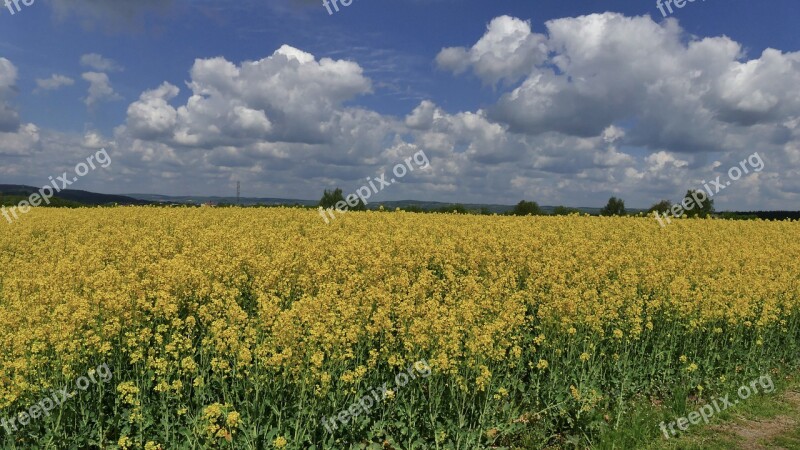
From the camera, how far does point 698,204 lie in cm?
4519

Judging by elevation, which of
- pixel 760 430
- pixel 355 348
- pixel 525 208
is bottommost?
pixel 760 430

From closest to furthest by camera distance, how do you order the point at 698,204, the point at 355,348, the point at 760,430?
the point at 355,348 → the point at 760,430 → the point at 698,204

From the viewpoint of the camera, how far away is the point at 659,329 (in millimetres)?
10984

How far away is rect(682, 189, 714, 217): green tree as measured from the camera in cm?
4384

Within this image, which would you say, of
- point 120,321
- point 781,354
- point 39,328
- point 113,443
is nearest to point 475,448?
point 113,443

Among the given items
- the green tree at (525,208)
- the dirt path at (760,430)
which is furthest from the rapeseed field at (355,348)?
the green tree at (525,208)

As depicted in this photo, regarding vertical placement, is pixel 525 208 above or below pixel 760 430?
above

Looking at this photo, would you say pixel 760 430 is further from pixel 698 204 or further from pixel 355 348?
pixel 698 204

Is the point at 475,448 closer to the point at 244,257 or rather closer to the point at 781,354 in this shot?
the point at 244,257

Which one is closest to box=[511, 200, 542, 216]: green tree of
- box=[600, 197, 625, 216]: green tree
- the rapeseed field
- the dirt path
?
box=[600, 197, 625, 216]: green tree

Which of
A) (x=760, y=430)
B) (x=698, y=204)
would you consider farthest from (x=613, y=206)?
(x=760, y=430)

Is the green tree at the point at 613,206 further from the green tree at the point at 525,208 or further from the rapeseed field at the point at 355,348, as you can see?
the rapeseed field at the point at 355,348

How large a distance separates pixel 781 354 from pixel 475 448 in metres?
9.36

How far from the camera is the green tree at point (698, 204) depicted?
144 feet
